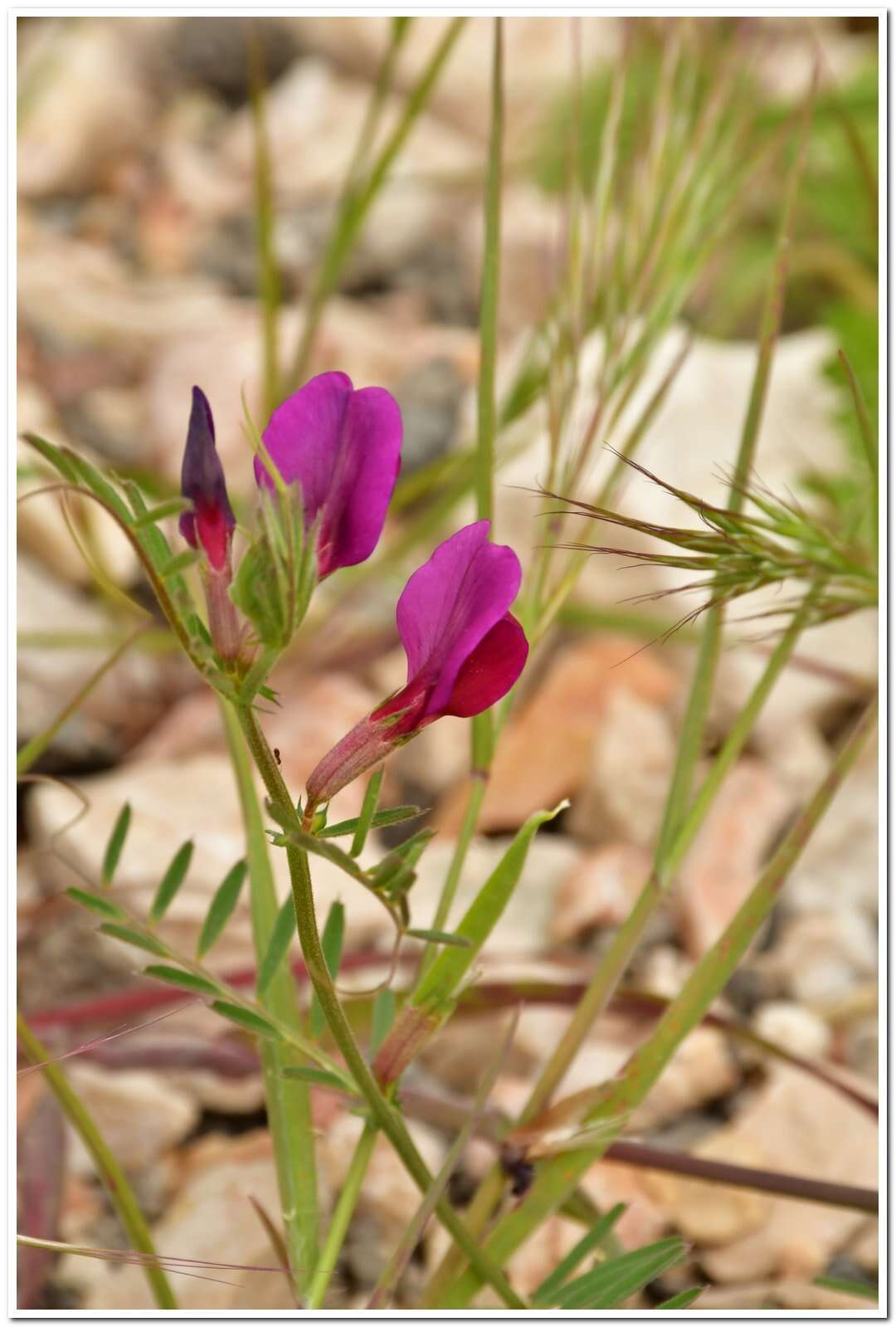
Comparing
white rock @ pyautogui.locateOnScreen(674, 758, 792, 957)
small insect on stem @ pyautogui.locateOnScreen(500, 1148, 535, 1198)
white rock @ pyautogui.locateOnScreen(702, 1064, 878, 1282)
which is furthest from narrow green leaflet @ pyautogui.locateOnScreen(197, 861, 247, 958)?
white rock @ pyautogui.locateOnScreen(674, 758, 792, 957)

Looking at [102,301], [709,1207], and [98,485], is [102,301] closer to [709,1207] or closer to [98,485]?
[709,1207]

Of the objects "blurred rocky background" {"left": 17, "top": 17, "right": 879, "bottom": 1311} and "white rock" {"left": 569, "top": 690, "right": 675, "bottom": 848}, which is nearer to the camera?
"blurred rocky background" {"left": 17, "top": 17, "right": 879, "bottom": 1311}

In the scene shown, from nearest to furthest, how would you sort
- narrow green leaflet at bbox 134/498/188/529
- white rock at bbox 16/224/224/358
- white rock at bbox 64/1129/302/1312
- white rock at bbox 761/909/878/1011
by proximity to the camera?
narrow green leaflet at bbox 134/498/188/529 < white rock at bbox 64/1129/302/1312 < white rock at bbox 761/909/878/1011 < white rock at bbox 16/224/224/358

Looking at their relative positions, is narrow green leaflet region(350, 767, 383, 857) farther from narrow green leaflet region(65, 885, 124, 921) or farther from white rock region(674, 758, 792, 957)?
white rock region(674, 758, 792, 957)

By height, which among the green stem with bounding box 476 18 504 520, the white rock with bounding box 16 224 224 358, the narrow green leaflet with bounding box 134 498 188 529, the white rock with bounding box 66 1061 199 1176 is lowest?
the white rock with bounding box 66 1061 199 1176

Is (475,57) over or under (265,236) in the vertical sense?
over

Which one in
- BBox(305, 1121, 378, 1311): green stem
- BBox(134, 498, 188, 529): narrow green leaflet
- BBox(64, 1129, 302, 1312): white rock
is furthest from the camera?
BBox(64, 1129, 302, 1312): white rock

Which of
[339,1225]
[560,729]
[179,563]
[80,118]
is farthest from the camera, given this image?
[80,118]

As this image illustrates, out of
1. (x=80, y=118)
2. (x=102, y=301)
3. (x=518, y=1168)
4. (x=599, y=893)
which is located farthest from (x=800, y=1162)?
(x=80, y=118)
